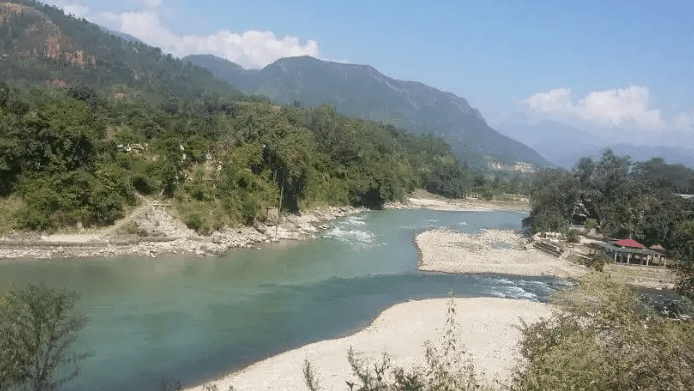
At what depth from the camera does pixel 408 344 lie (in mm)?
18125

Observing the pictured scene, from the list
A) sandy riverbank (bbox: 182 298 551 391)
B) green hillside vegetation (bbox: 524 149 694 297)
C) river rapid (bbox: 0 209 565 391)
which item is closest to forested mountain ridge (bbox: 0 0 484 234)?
river rapid (bbox: 0 209 565 391)

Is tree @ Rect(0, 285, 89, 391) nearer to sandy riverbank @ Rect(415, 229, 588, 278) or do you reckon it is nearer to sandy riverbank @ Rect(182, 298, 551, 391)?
sandy riverbank @ Rect(182, 298, 551, 391)

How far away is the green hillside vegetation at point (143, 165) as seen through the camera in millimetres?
29078

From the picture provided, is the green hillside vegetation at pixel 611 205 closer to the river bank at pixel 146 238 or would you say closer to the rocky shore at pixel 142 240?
the river bank at pixel 146 238

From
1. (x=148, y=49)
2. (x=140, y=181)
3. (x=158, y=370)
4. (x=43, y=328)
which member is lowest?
(x=158, y=370)

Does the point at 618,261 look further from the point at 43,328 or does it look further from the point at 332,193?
the point at 43,328

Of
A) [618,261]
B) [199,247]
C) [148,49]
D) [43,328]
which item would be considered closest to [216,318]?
[43,328]

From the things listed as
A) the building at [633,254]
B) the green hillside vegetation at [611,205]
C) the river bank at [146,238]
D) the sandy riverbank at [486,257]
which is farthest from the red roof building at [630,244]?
the river bank at [146,238]

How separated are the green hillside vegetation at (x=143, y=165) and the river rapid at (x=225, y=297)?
4.50m

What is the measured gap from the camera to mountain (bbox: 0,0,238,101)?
89.9 m

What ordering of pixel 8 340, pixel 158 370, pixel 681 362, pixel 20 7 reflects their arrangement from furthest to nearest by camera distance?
pixel 20 7, pixel 158 370, pixel 8 340, pixel 681 362

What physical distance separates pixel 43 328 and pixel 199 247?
66.3 feet

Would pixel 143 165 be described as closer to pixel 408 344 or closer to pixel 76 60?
pixel 408 344

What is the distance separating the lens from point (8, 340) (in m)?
10.3
